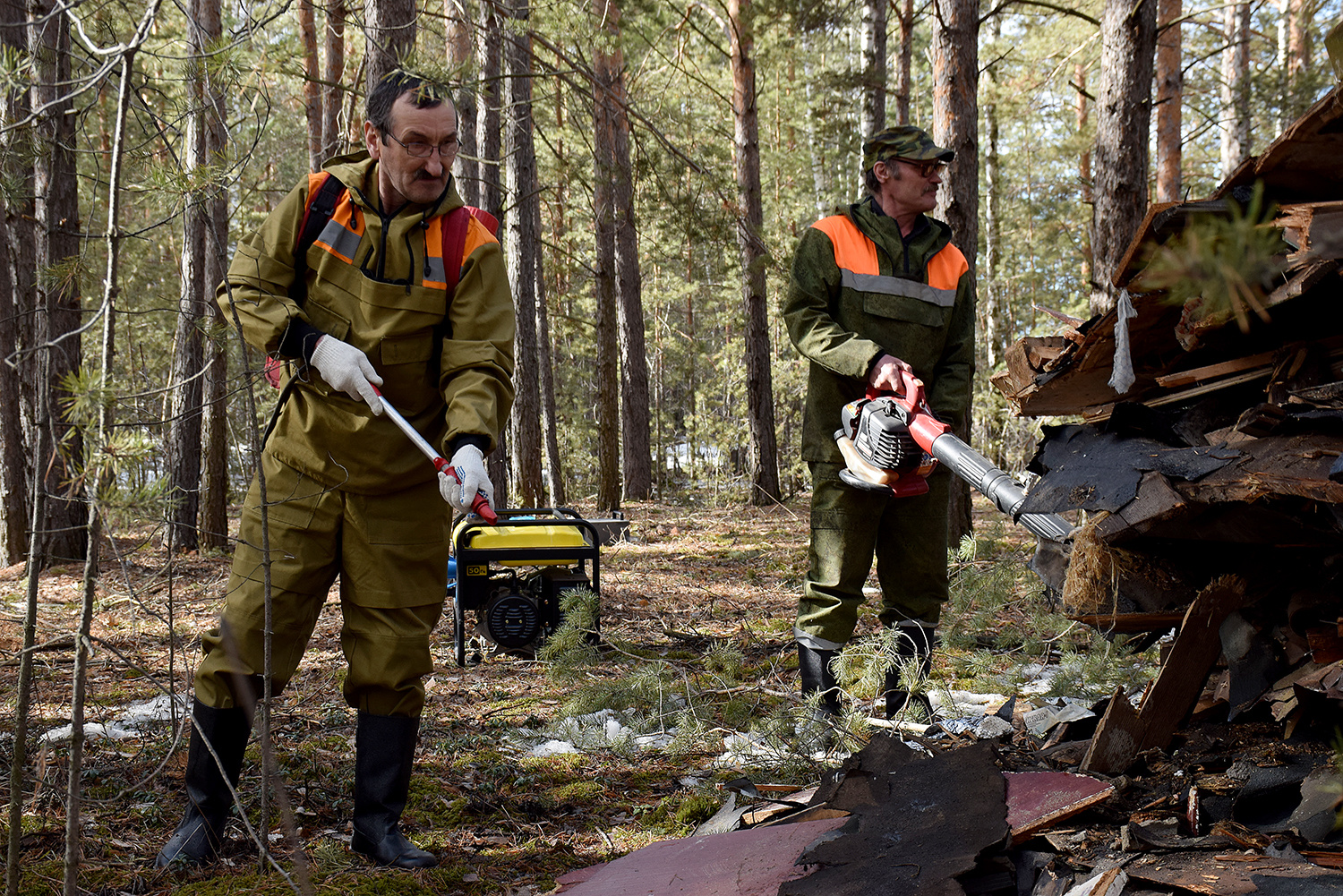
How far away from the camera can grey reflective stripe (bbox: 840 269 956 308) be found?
3787 mm

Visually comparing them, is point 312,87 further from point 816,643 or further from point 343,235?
point 816,643

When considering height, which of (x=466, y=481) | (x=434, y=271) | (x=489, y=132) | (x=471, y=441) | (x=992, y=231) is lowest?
(x=466, y=481)

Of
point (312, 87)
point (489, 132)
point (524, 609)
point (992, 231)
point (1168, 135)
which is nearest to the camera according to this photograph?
point (524, 609)

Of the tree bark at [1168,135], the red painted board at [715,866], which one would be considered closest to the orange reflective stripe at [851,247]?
the red painted board at [715,866]

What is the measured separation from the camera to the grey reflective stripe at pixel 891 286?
3.79 m

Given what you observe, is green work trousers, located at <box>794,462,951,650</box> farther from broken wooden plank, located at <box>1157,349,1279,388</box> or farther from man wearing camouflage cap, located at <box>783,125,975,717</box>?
broken wooden plank, located at <box>1157,349,1279,388</box>

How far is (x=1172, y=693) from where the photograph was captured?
2760 millimetres

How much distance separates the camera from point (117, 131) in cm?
182

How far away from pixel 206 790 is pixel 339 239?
64.4 inches

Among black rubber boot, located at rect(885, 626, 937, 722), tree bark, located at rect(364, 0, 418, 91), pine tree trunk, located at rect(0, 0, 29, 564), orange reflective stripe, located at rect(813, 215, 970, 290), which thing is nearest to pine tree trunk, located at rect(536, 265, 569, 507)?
pine tree trunk, located at rect(0, 0, 29, 564)

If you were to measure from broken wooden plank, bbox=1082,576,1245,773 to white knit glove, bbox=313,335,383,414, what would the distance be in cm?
231

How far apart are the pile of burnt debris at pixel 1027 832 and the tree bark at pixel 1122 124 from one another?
15.5 ft

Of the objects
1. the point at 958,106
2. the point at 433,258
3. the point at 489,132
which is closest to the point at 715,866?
the point at 433,258

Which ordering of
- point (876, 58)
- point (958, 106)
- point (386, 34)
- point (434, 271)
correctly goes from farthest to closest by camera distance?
point (876, 58)
point (958, 106)
point (386, 34)
point (434, 271)
